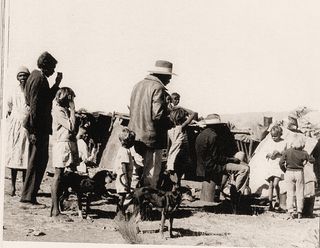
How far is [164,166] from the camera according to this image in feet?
28.1

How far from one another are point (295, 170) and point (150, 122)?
198 centimetres

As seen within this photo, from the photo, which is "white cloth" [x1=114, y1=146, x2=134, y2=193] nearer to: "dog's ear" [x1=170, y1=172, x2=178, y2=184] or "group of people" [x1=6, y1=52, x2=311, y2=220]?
"group of people" [x1=6, y1=52, x2=311, y2=220]

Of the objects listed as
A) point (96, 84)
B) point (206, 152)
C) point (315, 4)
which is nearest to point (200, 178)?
point (206, 152)

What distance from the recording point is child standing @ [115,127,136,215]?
8141 millimetres

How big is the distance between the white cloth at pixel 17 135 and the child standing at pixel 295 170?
344cm

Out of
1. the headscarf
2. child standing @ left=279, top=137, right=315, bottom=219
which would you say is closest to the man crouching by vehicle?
the headscarf

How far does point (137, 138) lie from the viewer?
27.7ft

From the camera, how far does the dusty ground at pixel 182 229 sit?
8.30m

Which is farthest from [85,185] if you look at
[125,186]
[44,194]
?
[44,194]

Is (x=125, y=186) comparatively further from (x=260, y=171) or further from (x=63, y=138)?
(x=260, y=171)

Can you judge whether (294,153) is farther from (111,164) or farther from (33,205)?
(33,205)

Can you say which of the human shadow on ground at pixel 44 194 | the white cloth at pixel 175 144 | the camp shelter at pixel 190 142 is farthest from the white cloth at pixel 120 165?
the human shadow on ground at pixel 44 194

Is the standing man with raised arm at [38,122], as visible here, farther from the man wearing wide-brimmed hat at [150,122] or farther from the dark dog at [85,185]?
the man wearing wide-brimmed hat at [150,122]

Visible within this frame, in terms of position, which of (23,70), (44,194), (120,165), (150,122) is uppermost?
(23,70)
